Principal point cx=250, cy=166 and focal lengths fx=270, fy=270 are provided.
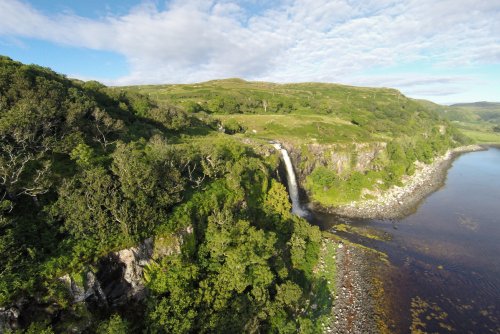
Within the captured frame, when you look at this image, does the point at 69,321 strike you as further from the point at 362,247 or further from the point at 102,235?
the point at 362,247

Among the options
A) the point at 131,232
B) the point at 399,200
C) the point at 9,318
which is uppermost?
the point at 131,232

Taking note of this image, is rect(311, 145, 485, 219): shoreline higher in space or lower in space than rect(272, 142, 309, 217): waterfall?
lower

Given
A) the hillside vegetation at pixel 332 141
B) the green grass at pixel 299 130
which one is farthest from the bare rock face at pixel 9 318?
the green grass at pixel 299 130

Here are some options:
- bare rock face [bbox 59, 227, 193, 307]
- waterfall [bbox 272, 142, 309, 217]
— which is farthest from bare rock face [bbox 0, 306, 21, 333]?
waterfall [bbox 272, 142, 309, 217]

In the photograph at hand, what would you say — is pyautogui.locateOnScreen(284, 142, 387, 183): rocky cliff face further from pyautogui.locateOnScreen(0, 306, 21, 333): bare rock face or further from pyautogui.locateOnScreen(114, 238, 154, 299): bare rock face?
pyautogui.locateOnScreen(0, 306, 21, 333): bare rock face

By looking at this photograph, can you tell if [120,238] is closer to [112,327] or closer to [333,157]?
[112,327]

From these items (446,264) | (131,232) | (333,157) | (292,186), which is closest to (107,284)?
(131,232)

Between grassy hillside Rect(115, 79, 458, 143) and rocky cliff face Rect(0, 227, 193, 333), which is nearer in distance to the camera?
rocky cliff face Rect(0, 227, 193, 333)
